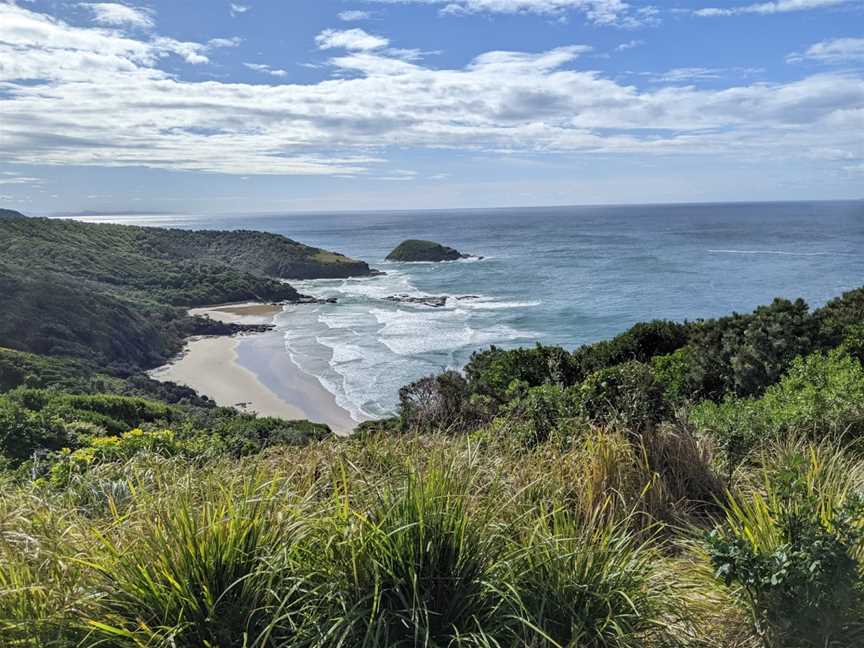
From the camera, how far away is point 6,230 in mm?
76438

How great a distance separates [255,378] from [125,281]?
4348 centimetres

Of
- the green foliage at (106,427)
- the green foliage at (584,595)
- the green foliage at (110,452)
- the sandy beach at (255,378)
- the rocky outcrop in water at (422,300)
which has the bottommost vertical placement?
the sandy beach at (255,378)

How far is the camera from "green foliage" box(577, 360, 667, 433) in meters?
5.70

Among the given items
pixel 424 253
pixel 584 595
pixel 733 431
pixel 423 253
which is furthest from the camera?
pixel 423 253

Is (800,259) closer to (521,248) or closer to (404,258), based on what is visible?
(521,248)

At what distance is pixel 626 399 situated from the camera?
19.4 ft

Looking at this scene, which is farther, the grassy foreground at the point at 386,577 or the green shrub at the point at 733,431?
the green shrub at the point at 733,431

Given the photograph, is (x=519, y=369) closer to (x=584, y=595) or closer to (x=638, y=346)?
(x=638, y=346)

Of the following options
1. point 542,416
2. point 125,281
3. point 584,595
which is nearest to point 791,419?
point 542,416

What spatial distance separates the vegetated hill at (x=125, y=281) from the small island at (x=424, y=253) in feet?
45.3

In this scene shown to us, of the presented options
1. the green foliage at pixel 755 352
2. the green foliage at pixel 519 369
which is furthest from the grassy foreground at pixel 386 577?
the green foliage at pixel 519 369

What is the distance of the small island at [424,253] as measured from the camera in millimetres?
101125

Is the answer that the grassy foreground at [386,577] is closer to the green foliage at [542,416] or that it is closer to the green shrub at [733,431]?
the green shrub at [733,431]

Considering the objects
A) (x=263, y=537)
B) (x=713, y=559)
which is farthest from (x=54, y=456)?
(x=713, y=559)
